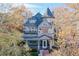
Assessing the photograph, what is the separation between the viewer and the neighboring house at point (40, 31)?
1057 mm

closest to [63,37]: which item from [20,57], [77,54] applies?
[77,54]

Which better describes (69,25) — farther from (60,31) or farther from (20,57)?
(20,57)

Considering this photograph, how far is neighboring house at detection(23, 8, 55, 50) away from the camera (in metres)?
1.06

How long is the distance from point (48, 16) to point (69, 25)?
0.52 ft

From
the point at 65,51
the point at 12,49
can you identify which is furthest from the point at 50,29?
the point at 12,49

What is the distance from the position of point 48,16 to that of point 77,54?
1.07 ft

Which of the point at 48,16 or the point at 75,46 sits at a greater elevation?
the point at 48,16

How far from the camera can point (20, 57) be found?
105 centimetres

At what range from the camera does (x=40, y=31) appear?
42.1 inches

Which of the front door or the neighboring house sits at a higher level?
the neighboring house

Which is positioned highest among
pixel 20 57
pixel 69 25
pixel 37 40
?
pixel 69 25

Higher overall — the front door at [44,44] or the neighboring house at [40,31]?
the neighboring house at [40,31]

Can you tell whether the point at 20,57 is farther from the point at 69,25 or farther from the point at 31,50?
the point at 69,25

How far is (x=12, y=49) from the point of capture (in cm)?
106
